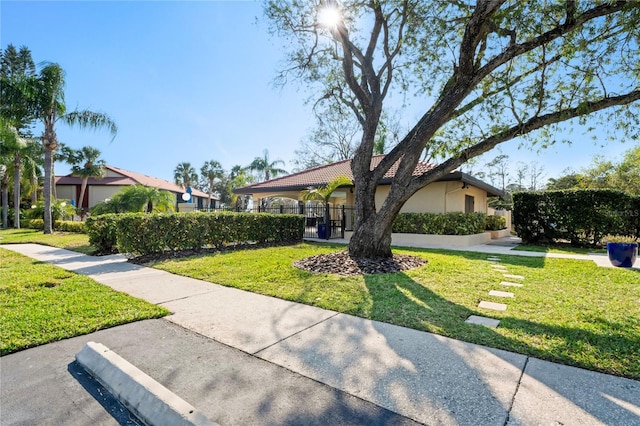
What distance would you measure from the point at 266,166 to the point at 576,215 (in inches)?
1265

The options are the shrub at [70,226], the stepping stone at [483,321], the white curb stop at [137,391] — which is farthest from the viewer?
the shrub at [70,226]

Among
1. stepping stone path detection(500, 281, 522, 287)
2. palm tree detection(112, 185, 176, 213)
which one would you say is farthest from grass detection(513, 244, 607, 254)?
palm tree detection(112, 185, 176, 213)

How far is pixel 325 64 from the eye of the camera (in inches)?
437

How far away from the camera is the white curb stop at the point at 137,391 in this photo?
6.84ft

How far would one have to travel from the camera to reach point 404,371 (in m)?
2.79

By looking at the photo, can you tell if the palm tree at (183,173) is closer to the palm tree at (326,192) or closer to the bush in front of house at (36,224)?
the bush in front of house at (36,224)

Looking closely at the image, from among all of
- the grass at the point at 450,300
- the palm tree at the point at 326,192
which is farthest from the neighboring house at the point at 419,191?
the grass at the point at 450,300

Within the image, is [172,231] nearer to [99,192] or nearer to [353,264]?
[353,264]

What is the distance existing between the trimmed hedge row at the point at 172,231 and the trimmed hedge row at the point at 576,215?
10702 mm

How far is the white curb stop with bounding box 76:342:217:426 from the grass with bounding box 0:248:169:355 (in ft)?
2.93

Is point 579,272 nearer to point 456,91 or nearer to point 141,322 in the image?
point 456,91

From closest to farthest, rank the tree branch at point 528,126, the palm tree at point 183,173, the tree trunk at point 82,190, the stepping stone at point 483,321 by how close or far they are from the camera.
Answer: the stepping stone at point 483,321 < the tree branch at point 528,126 < the tree trunk at point 82,190 < the palm tree at point 183,173

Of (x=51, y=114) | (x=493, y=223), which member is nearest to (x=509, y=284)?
(x=493, y=223)

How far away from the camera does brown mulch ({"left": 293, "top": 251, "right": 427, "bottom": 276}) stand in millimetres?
7242
